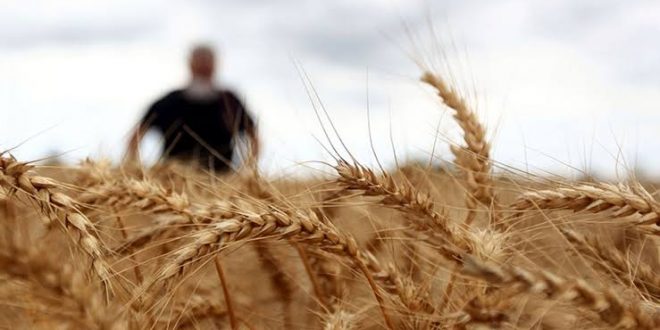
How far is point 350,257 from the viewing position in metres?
1.68

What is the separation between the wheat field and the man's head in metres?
3.44

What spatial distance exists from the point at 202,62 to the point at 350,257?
424 cm

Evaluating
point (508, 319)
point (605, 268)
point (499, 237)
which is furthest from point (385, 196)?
point (605, 268)

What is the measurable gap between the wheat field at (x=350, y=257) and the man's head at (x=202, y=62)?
11.3 feet

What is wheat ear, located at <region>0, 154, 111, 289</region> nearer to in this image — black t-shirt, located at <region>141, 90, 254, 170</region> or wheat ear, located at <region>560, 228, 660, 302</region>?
wheat ear, located at <region>560, 228, 660, 302</region>

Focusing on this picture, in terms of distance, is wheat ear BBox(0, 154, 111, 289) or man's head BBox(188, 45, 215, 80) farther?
man's head BBox(188, 45, 215, 80)

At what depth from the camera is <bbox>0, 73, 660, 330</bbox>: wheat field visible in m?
1.30

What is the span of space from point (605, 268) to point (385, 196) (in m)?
0.49

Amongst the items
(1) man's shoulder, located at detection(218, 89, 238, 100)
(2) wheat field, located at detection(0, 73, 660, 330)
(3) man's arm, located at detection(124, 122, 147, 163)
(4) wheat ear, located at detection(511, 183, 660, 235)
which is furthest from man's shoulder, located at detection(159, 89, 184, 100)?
(4) wheat ear, located at detection(511, 183, 660, 235)

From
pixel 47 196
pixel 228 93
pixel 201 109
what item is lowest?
pixel 201 109

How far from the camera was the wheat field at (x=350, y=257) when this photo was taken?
1303 mm

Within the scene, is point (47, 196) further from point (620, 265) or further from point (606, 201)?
point (620, 265)

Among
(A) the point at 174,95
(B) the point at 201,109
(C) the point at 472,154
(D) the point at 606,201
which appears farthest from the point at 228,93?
(D) the point at 606,201

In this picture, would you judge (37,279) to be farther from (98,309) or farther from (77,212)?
(98,309)
